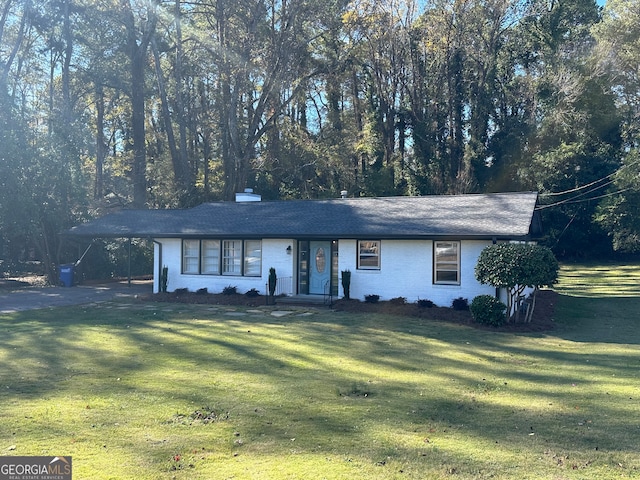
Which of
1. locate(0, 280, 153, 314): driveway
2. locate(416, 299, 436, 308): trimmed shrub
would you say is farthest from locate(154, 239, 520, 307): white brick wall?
locate(0, 280, 153, 314): driveway

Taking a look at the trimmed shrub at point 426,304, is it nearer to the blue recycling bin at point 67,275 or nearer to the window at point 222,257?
the window at point 222,257

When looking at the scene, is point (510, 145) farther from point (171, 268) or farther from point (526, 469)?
point (526, 469)

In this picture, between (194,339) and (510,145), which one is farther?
(510,145)

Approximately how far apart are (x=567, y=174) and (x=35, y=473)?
33670 mm

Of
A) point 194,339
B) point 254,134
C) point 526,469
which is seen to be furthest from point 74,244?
point 526,469

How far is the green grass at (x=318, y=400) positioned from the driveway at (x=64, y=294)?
4.40 m

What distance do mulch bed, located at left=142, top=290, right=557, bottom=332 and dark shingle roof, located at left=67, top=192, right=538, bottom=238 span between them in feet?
6.88

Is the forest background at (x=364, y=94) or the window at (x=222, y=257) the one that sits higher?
the forest background at (x=364, y=94)

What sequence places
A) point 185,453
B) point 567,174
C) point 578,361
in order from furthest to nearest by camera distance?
point 567,174 → point 578,361 → point 185,453

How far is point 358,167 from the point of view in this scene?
3844 cm

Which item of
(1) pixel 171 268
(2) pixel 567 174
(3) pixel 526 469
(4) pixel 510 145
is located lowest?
(3) pixel 526 469

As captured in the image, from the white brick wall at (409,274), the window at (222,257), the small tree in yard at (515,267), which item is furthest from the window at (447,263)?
the window at (222,257)

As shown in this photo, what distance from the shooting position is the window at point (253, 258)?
61.4ft

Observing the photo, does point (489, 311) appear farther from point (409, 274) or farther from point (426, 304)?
point (409, 274)
